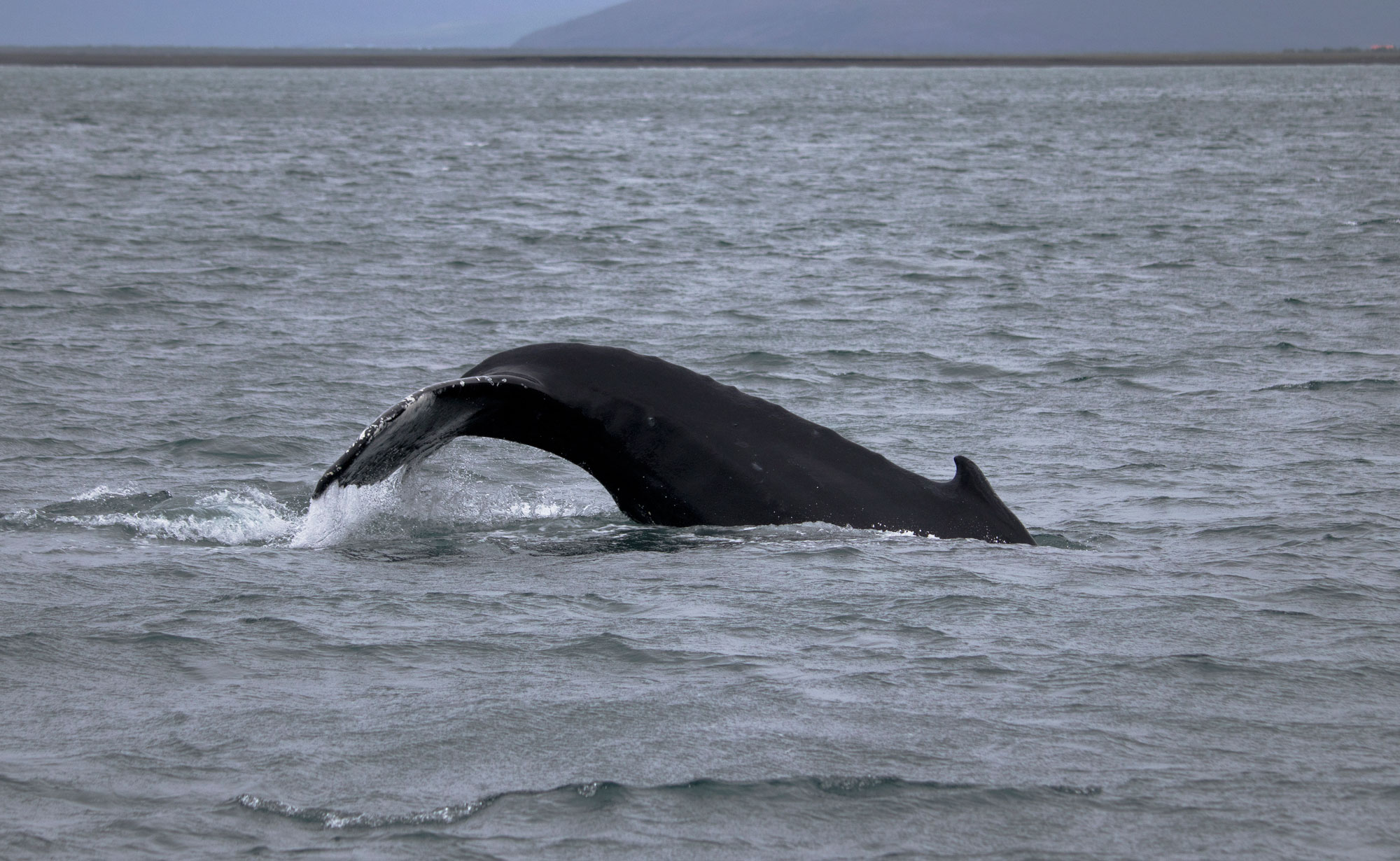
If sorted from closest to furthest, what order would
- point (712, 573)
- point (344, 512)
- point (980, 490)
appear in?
point (980, 490) < point (712, 573) < point (344, 512)

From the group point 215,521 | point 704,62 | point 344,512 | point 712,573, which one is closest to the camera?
point 712,573

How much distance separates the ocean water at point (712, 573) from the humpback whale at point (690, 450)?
20 centimetres

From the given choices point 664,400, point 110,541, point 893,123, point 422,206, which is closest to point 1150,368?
point 664,400

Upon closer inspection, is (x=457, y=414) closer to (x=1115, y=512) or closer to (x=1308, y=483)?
(x=1115, y=512)

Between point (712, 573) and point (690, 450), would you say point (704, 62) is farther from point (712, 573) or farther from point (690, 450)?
point (690, 450)

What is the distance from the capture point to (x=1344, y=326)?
15297mm

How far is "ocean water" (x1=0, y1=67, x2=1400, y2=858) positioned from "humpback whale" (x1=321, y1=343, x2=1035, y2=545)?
20cm

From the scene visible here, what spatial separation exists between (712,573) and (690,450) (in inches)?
23.3

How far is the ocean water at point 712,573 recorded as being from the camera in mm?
4523

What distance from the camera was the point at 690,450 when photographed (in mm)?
6637

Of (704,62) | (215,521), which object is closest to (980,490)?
(215,521)

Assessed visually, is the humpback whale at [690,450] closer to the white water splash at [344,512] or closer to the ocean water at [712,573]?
the ocean water at [712,573]

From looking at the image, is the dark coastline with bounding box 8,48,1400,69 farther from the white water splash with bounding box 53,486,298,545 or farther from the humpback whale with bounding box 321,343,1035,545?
the humpback whale with bounding box 321,343,1035,545

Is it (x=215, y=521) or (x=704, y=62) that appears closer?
(x=215, y=521)
